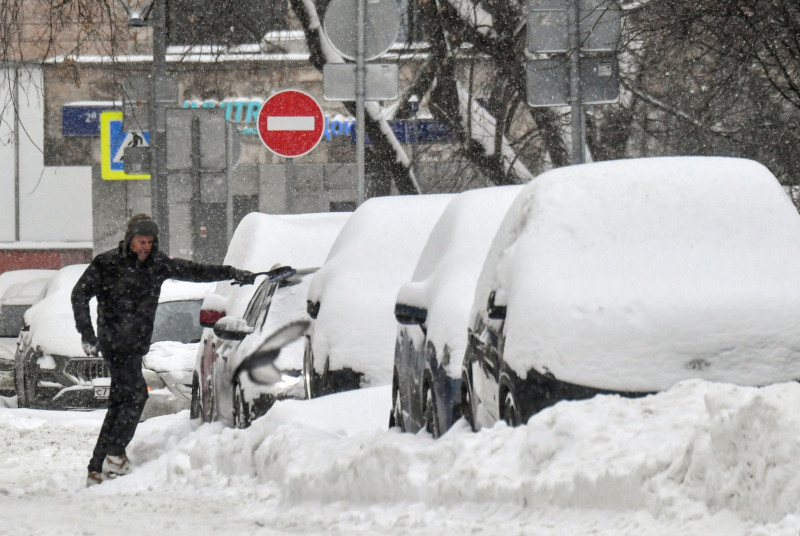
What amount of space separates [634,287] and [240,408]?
4.91 m

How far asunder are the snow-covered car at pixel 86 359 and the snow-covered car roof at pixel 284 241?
484 millimetres

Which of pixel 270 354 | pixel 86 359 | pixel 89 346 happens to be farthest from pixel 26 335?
pixel 89 346

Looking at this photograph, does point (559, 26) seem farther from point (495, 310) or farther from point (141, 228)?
point (495, 310)

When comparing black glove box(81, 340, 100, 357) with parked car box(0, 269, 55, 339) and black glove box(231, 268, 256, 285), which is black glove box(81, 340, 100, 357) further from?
parked car box(0, 269, 55, 339)

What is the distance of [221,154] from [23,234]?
24730 mm

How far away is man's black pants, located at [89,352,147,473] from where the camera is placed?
395 inches

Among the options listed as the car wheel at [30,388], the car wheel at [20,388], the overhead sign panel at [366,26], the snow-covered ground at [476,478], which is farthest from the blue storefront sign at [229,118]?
the snow-covered ground at [476,478]

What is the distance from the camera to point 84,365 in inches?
619

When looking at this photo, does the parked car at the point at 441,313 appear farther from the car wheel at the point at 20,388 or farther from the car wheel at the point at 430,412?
the car wheel at the point at 20,388

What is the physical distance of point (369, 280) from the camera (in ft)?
32.4

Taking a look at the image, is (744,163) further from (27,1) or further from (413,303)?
(27,1)

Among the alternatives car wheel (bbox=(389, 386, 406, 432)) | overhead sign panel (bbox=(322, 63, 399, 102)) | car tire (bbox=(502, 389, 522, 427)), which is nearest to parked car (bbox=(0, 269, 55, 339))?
overhead sign panel (bbox=(322, 63, 399, 102))

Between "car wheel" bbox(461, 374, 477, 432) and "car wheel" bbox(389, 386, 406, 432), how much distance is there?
1.13m

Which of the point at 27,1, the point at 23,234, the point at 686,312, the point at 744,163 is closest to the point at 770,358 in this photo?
the point at 686,312
